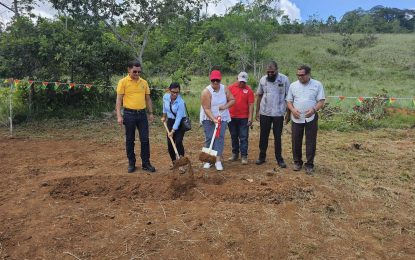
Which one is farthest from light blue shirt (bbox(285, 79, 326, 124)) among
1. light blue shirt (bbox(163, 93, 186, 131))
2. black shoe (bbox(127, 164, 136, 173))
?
black shoe (bbox(127, 164, 136, 173))

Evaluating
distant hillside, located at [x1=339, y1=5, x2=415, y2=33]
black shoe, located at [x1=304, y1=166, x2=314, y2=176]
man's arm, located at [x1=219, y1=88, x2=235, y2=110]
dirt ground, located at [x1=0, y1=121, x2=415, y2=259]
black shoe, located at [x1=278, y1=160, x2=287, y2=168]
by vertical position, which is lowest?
dirt ground, located at [x1=0, y1=121, x2=415, y2=259]

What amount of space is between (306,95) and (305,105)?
0.14 metres

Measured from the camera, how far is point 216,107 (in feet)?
17.9

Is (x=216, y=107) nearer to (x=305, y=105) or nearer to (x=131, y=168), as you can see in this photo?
(x=305, y=105)

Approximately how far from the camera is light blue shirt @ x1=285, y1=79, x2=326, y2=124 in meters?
5.34

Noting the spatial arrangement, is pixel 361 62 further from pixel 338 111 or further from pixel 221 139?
pixel 221 139

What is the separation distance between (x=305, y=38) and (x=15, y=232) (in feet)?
156

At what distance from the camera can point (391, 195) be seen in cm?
496

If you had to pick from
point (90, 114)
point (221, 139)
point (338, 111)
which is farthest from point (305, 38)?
point (221, 139)

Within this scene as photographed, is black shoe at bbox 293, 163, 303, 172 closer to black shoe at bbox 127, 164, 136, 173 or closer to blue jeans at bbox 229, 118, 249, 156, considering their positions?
blue jeans at bbox 229, 118, 249, 156

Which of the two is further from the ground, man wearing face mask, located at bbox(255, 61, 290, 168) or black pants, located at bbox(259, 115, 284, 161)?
man wearing face mask, located at bbox(255, 61, 290, 168)

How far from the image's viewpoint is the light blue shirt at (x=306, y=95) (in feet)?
17.5

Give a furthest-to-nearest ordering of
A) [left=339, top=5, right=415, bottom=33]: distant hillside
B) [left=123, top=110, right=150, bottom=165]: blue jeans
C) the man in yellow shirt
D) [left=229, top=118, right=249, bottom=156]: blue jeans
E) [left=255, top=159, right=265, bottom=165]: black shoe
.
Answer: [left=339, top=5, right=415, bottom=33]: distant hillside < [left=255, top=159, right=265, bottom=165]: black shoe < [left=229, top=118, right=249, bottom=156]: blue jeans < [left=123, top=110, right=150, bottom=165]: blue jeans < the man in yellow shirt

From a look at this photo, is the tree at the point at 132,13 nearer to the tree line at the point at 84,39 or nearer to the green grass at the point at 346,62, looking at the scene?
the tree line at the point at 84,39
